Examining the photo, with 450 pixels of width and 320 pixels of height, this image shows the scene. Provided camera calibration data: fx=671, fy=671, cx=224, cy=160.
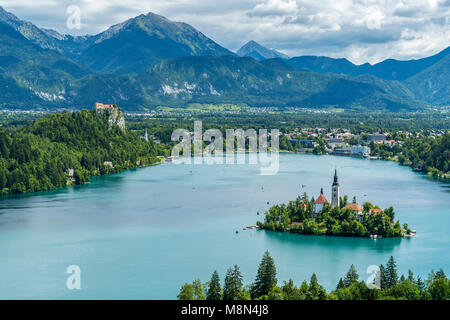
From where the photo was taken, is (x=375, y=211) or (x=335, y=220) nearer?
(x=335, y=220)

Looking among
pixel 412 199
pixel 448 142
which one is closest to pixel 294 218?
pixel 412 199

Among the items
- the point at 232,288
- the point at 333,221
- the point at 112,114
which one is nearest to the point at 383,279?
the point at 232,288

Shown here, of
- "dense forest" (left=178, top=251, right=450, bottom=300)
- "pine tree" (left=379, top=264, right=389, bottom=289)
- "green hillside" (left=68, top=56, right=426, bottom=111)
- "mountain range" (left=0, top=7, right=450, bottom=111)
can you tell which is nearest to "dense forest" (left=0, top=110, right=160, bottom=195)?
"dense forest" (left=178, top=251, right=450, bottom=300)

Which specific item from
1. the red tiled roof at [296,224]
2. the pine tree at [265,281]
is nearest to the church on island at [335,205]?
the red tiled roof at [296,224]

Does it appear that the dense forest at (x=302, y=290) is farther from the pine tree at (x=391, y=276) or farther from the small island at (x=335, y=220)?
the small island at (x=335, y=220)

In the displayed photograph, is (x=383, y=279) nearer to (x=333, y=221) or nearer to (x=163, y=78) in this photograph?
(x=333, y=221)
